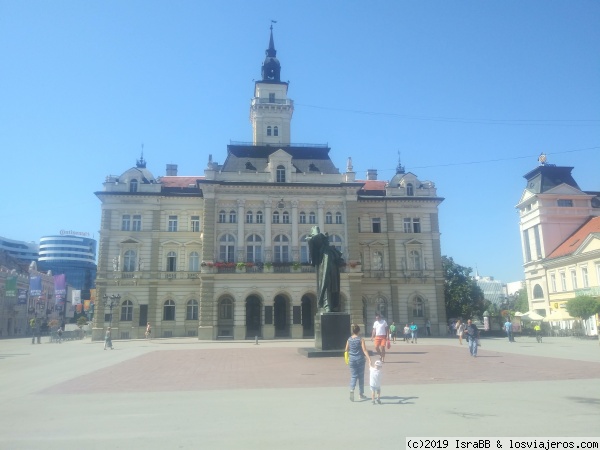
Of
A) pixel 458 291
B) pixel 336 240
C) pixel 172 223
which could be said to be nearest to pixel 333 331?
pixel 336 240

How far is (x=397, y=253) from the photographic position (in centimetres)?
5247

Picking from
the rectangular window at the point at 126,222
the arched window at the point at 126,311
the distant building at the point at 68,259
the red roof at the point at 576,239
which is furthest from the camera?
the distant building at the point at 68,259

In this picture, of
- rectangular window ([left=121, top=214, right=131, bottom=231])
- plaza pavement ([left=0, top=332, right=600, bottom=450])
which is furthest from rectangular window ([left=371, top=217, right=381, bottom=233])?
plaza pavement ([left=0, top=332, right=600, bottom=450])

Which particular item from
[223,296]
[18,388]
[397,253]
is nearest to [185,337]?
[223,296]

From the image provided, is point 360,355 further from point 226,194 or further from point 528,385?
point 226,194

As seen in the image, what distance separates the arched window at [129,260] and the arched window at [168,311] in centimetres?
518

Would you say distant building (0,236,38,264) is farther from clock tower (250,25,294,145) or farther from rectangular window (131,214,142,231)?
clock tower (250,25,294,145)

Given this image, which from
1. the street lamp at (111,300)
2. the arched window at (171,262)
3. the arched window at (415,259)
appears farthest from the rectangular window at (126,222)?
the arched window at (415,259)

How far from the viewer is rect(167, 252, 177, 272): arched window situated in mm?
49438

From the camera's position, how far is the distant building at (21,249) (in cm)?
15750

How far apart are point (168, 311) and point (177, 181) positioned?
1606 centimetres

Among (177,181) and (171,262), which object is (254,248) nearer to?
(171,262)

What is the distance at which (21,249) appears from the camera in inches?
6398

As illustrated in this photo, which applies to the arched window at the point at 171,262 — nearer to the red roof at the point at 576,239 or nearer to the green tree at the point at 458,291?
the green tree at the point at 458,291
